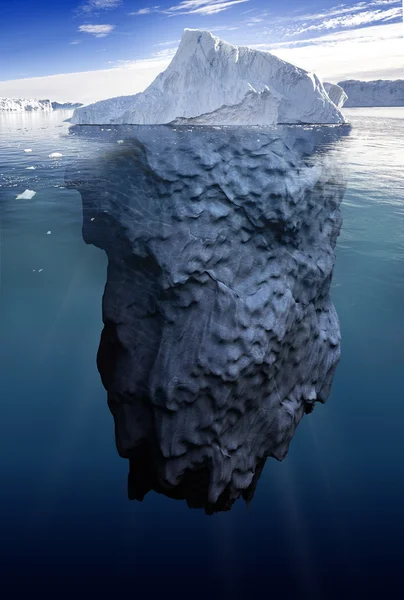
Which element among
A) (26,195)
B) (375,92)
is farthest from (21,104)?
(26,195)

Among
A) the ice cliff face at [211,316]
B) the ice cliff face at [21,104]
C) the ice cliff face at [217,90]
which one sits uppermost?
the ice cliff face at [21,104]

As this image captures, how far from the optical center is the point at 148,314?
5020 millimetres

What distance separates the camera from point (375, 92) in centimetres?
4353

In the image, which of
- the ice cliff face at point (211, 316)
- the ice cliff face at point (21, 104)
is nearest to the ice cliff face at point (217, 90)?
the ice cliff face at point (211, 316)

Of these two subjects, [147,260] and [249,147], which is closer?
[147,260]

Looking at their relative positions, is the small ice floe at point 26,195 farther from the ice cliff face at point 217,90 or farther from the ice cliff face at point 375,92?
the ice cliff face at point 375,92

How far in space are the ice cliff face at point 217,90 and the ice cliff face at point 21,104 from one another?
3640 cm

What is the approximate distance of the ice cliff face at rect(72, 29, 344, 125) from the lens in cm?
2089

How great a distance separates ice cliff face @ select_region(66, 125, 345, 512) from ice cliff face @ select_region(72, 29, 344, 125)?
54.8 feet

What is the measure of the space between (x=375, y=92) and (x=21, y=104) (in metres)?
49.0

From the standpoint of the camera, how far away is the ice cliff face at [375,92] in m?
41.7

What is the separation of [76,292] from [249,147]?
17.0 m

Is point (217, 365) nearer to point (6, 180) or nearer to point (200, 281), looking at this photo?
point (200, 281)

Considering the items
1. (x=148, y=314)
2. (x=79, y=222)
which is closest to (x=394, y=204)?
(x=79, y=222)
